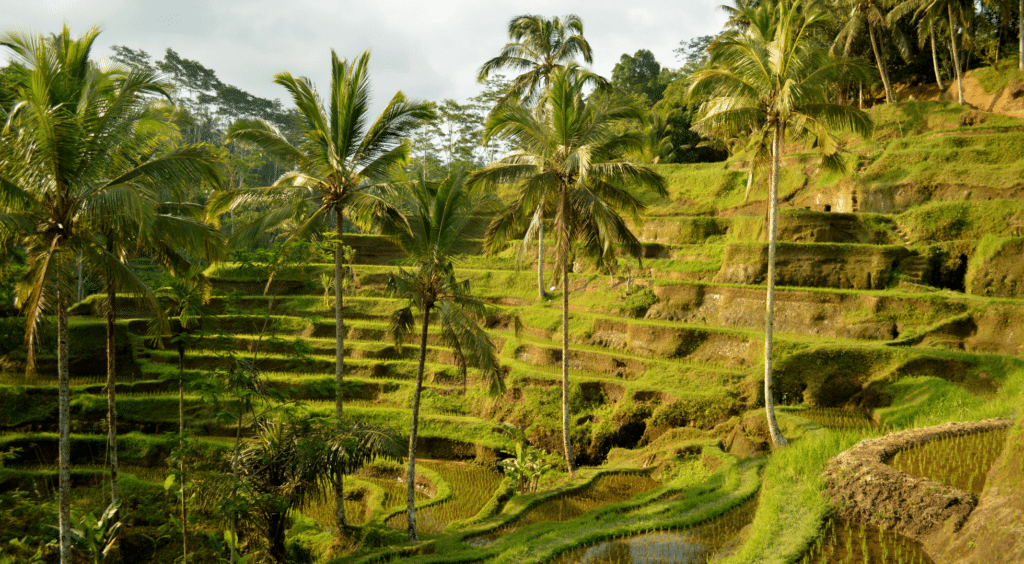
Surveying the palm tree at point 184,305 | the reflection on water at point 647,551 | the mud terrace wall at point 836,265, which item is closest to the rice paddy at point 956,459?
the reflection on water at point 647,551

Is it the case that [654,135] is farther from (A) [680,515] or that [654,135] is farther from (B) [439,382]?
(A) [680,515]

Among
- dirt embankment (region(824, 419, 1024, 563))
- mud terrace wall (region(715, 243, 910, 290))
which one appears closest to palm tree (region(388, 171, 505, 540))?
dirt embankment (region(824, 419, 1024, 563))

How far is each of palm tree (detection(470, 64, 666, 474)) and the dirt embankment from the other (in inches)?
260

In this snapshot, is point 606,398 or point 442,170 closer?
point 606,398

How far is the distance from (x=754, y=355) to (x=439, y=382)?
10545mm

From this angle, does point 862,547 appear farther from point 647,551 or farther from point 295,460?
point 295,460

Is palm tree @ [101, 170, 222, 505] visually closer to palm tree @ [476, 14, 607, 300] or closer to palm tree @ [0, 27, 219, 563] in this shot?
palm tree @ [0, 27, 219, 563]

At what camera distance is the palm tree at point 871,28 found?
28906mm

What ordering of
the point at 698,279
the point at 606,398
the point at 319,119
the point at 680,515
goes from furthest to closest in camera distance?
the point at 698,279, the point at 606,398, the point at 319,119, the point at 680,515

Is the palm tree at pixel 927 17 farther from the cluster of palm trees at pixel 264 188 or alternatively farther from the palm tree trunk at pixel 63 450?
the palm tree trunk at pixel 63 450

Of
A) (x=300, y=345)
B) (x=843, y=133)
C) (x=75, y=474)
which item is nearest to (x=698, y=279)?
(x=843, y=133)

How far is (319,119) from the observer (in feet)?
39.3

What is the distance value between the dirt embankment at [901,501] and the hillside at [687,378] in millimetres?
66

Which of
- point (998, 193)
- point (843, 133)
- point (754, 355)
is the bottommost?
point (754, 355)
